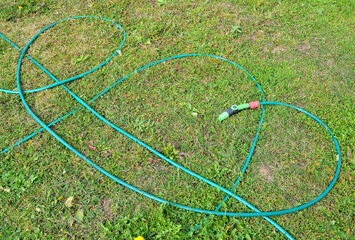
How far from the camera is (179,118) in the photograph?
3.09 m

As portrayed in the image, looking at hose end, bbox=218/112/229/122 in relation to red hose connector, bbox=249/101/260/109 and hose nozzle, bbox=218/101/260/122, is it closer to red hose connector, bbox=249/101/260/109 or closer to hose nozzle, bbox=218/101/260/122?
hose nozzle, bbox=218/101/260/122

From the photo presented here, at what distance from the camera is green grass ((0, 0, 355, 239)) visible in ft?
7.98

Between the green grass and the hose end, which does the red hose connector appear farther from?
the hose end

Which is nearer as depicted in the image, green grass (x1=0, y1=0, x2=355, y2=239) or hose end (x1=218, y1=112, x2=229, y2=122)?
green grass (x1=0, y1=0, x2=355, y2=239)

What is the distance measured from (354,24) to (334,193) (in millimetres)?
2704

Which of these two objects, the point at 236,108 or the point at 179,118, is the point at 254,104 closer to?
the point at 236,108

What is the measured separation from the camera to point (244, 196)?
8.37ft

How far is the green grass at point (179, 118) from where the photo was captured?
7.98ft

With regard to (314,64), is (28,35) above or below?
above

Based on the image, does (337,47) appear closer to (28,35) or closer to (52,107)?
(52,107)

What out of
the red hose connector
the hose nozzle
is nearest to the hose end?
the hose nozzle

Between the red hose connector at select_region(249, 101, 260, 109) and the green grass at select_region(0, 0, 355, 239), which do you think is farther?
the red hose connector at select_region(249, 101, 260, 109)

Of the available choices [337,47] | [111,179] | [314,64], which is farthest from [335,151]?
[111,179]

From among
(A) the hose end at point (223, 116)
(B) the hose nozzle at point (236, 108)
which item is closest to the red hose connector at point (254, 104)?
(B) the hose nozzle at point (236, 108)
